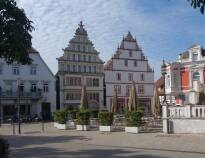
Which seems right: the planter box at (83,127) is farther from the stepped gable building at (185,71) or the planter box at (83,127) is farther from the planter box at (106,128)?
the stepped gable building at (185,71)

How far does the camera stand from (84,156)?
1712cm

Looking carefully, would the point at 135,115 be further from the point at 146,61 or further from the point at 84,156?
the point at 146,61

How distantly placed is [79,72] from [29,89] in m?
8.48

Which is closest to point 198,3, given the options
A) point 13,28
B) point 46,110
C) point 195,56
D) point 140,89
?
point 13,28

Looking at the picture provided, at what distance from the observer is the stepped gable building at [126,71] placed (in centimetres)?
7281

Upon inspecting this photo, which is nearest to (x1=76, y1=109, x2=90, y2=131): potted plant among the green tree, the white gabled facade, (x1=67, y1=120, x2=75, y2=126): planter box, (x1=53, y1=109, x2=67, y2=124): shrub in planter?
(x1=53, y1=109, x2=67, y2=124): shrub in planter

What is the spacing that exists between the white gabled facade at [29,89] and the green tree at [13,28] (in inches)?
2007

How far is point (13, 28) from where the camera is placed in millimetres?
11102

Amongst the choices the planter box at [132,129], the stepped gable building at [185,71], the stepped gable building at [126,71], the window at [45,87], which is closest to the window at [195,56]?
the stepped gable building at [185,71]

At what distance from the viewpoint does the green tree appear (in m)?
11.1

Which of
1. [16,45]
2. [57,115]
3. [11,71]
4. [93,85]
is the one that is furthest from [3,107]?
[16,45]

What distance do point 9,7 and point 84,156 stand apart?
7623mm

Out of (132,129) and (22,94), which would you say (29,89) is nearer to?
(22,94)

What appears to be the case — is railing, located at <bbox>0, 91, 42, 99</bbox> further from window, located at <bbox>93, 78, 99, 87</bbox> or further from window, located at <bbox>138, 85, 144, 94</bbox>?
window, located at <bbox>138, 85, 144, 94</bbox>
